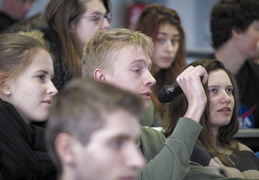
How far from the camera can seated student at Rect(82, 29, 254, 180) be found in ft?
5.66

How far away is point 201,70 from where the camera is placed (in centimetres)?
182

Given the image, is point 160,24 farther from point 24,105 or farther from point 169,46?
point 24,105

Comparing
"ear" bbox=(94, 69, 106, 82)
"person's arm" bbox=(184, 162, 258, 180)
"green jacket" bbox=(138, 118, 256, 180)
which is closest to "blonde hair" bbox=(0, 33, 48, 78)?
"ear" bbox=(94, 69, 106, 82)

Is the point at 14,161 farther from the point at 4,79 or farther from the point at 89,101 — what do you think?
the point at 89,101

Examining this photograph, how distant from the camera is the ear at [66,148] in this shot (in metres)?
1.08

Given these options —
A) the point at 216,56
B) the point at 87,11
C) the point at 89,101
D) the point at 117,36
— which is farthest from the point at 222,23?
the point at 89,101

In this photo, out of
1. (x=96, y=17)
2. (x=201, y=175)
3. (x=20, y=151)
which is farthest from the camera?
(x=96, y=17)

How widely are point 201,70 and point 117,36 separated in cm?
38

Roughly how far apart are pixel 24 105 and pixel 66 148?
33.0 inches

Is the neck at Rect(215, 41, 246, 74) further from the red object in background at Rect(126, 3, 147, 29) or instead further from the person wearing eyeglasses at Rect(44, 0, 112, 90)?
the red object in background at Rect(126, 3, 147, 29)

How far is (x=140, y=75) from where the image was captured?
75.4 inches

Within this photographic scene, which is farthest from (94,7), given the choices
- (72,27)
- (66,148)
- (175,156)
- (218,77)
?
(66,148)

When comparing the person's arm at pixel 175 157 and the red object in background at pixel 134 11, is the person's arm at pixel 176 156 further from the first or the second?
the red object in background at pixel 134 11

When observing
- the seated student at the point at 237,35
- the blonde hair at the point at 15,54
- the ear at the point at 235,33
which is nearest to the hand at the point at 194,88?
the blonde hair at the point at 15,54
